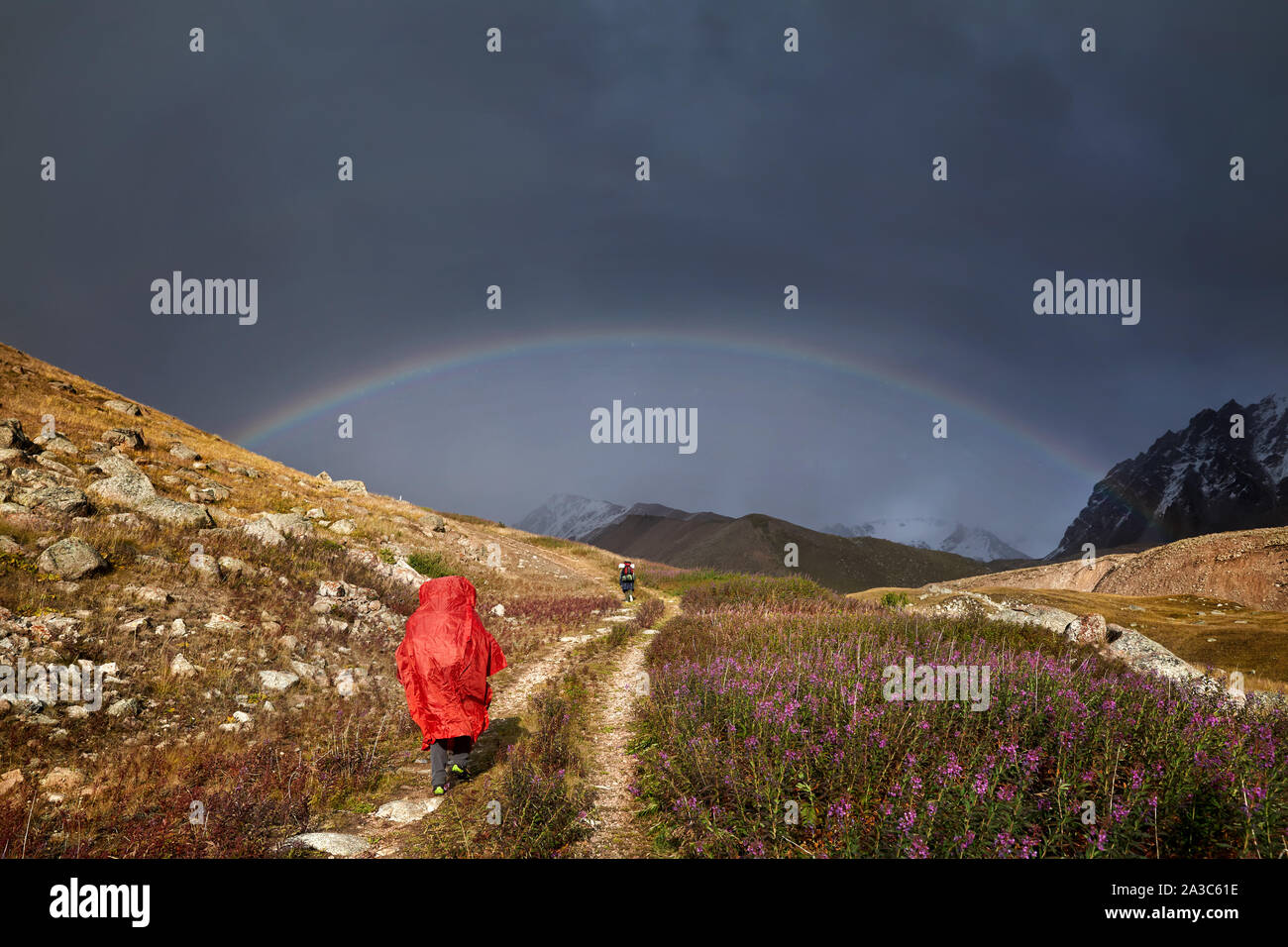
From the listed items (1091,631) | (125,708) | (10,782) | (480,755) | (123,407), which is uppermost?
(123,407)

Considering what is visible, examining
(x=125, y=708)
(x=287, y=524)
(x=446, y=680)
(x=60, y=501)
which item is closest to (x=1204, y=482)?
(x=446, y=680)

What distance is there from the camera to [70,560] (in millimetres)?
8344

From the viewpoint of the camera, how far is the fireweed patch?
3400 millimetres

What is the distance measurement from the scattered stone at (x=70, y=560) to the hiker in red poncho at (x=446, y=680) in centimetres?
689

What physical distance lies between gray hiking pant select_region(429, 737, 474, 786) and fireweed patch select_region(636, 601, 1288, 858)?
220 centimetres

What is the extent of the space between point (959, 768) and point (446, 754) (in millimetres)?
5220

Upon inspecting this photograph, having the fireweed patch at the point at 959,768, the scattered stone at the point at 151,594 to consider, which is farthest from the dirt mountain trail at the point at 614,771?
the scattered stone at the point at 151,594

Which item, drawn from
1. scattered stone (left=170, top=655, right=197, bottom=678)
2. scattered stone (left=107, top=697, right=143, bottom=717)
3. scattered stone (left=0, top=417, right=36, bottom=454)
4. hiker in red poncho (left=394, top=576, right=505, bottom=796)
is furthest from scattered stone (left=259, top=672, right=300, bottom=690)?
scattered stone (left=0, top=417, right=36, bottom=454)

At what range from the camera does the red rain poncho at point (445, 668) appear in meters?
5.76

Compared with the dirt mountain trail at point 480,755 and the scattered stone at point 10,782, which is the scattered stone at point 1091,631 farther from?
the scattered stone at point 10,782

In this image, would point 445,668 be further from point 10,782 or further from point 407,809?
point 10,782
